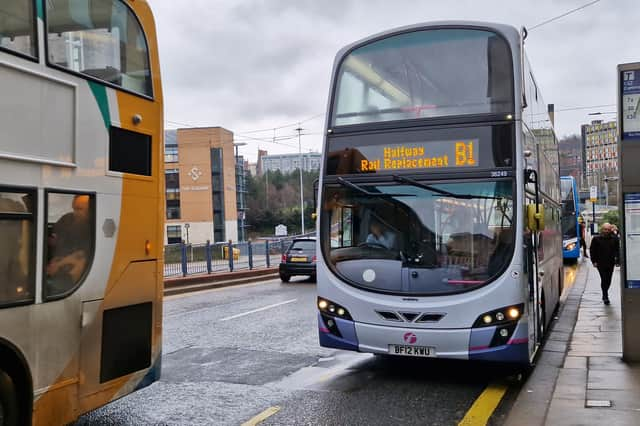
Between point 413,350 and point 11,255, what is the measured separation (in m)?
4.22

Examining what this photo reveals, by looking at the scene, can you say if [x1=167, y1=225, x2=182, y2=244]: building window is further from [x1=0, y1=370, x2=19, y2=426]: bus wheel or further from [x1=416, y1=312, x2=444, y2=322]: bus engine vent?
[x1=0, y1=370, x2=19, y2=426]: bus wheel

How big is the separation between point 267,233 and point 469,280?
8042 cm

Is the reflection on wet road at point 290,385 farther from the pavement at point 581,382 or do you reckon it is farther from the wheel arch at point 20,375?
the wheel arch at point 20,375

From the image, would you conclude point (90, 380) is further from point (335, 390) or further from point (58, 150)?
point (335, 390)

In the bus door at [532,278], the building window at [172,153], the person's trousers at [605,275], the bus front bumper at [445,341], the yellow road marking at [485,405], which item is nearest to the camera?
the yellow road marking at [485,405]

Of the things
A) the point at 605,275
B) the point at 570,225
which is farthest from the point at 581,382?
the point at 570,225

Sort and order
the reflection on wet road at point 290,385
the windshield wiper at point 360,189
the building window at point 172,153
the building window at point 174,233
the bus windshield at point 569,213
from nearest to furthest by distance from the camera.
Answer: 1. the reflection on wet road at point 290,385
2. the windshield wiper at point 360,189
3. the bus windshield at point 569,213
4. the building window at point 174,233
5. the building window at point 172,153

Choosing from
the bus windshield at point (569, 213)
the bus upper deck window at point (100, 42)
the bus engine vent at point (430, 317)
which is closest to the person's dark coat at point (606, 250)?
the bus engine vent at point (430, 317)

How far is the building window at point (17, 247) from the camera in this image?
407 cm

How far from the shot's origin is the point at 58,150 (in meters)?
4.52

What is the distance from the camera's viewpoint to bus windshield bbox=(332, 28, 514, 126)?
7008mm

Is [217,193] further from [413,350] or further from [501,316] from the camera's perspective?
[501,316]

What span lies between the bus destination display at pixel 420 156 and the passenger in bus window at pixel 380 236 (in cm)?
67

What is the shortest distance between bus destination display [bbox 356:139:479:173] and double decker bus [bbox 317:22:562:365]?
1 centimetres
